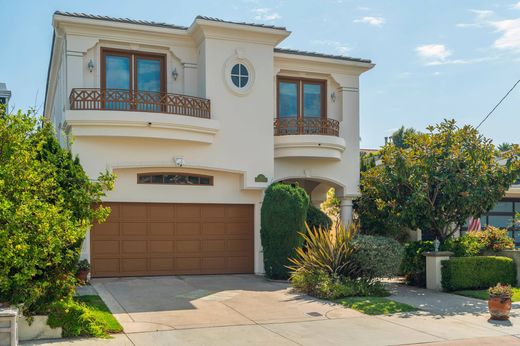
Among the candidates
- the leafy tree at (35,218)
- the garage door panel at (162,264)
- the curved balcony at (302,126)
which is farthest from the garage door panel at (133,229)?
the leafy tree at (35,218)

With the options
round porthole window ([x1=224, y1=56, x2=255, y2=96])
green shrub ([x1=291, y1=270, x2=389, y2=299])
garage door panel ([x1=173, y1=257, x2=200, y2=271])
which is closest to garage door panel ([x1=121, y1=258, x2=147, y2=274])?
garage door panel ([x1=173, y1=257, x2=200, y2=271])

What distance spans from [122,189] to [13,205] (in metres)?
7.29

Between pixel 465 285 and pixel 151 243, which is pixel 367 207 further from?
pixel 151 243

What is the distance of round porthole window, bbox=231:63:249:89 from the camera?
17.9 metres

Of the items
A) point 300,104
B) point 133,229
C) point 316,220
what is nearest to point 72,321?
point 133,229

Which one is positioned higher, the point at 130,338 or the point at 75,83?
the point at 75,83

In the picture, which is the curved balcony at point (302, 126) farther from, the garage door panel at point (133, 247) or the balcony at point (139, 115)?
the garage door panel at point (133, 247)

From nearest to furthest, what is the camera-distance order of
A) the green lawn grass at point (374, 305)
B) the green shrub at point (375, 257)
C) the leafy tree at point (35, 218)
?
1. the leafy tree at point (35, 218)
2. the green lawn grass at point (374, 305)
3. the green shrub at point (375, 257)

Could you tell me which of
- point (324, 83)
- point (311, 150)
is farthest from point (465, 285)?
point (324, 83)

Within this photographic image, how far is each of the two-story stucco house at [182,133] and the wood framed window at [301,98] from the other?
0.62 feet

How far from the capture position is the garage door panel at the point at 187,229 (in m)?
17.5

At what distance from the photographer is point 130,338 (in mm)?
9852

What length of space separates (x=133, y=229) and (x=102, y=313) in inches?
235

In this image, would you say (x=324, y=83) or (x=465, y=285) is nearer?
(x=465, y=285)
